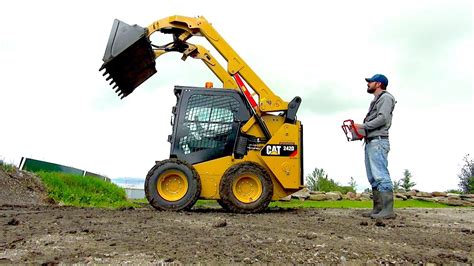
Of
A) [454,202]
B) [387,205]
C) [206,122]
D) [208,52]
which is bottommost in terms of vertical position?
[387,205]

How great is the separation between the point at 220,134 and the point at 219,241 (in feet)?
11.3

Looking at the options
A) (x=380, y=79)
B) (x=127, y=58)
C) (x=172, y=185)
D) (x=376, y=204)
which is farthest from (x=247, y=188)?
Result: (x=127, y=58)

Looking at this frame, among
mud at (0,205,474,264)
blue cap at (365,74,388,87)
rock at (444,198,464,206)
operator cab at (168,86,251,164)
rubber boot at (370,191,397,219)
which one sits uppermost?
blue cap at (365,74,388,87)

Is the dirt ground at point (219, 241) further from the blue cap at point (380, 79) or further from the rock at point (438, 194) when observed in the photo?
the rock at point (438, 194)

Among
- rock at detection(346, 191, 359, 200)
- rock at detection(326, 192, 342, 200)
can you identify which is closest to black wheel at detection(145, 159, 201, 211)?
rock at detection(326, 192, 342, 200)

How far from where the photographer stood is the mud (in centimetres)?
323

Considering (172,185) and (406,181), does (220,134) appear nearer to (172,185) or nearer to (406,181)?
(172,185)

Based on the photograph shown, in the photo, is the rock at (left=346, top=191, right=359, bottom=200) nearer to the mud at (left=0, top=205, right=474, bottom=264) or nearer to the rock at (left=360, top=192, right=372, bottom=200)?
the rock at (left=360, top=192, right=372, bottom=200)

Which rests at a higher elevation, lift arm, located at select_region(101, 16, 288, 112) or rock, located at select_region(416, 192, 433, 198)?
lift arm, located at select_region(101, 16, 288, 112)

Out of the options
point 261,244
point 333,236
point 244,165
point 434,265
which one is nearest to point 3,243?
point 261,244

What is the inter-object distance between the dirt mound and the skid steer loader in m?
3.23

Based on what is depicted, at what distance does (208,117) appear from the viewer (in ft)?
23.5

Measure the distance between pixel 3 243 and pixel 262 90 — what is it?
4905mm

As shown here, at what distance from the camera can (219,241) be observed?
3764 millimetres
